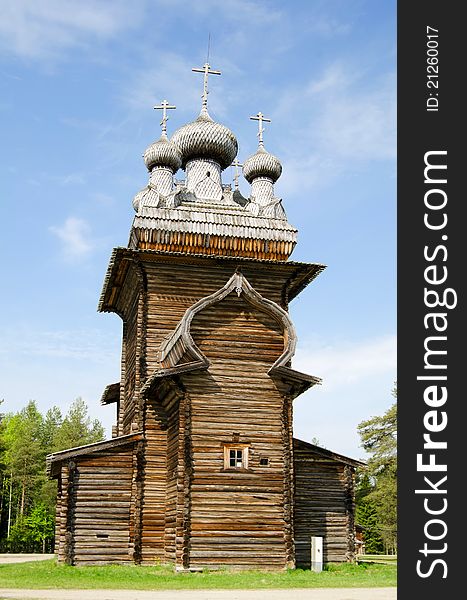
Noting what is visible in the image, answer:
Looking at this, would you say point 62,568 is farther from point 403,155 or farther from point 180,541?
point 403,155

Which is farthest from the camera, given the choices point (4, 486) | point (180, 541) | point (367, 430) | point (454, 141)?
point (4, 486)

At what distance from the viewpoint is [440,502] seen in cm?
944

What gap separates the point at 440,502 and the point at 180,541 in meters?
10.9

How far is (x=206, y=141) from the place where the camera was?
26.7 m

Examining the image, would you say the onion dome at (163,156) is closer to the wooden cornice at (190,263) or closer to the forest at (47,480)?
the wooden cornice at (190,263)

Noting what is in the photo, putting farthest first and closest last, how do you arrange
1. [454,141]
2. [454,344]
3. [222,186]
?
[222,186] < [454,141] < [454,344]

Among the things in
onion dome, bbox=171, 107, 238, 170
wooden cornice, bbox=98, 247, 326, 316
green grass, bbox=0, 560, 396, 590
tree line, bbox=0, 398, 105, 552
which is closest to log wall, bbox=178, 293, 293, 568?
green grass, bbox=0, 560, 396, 590

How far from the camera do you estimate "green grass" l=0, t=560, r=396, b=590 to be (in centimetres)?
1627

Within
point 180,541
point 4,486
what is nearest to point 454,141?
point 180,541

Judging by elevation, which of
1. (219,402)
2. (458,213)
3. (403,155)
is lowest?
(219,402)

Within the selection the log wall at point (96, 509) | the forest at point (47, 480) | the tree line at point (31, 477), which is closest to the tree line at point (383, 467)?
the forest at point (47, 480)

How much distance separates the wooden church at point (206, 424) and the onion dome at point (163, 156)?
2.65 ft

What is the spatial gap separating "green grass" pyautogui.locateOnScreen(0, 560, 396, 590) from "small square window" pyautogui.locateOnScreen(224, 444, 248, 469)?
101 inches

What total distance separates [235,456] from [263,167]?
11.0 meters
